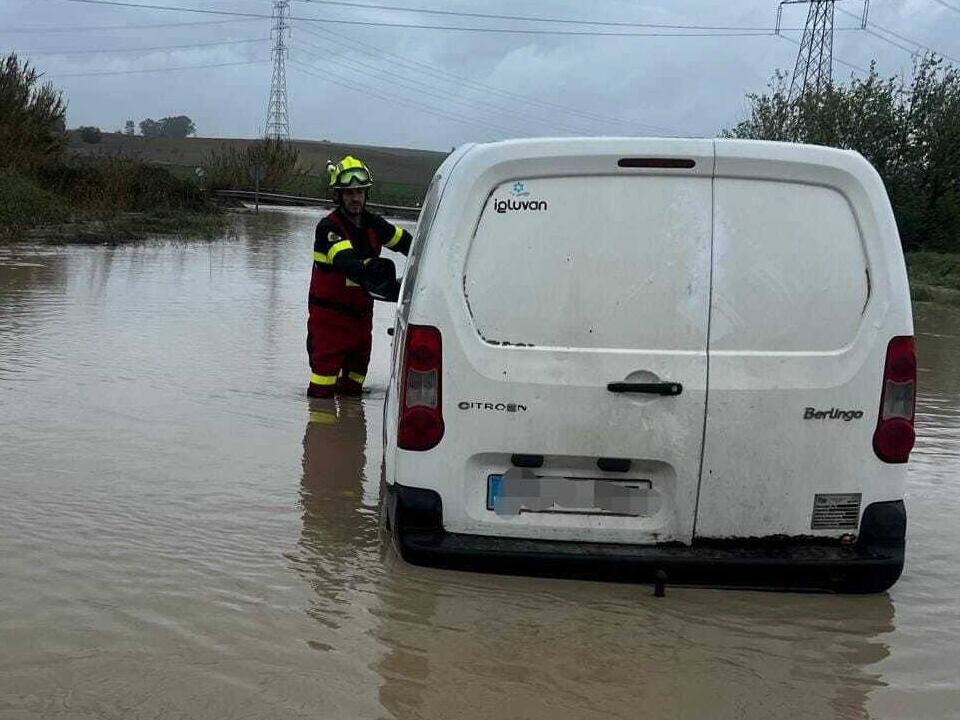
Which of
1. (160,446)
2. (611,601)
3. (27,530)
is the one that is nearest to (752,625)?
(611,601)

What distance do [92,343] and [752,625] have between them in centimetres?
772

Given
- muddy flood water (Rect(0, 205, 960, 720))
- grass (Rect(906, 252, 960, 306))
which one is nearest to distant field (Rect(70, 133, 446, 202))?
grass (Rect(906, 252, 960, 306))

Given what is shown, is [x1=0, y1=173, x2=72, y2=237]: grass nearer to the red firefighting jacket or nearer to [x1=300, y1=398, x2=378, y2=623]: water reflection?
the red firefighting jacket

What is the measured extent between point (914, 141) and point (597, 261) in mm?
33358

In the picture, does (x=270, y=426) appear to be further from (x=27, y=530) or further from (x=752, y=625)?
(x=752, y=625)

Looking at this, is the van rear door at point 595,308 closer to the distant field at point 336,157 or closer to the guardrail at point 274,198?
the guardrail at point 274,198

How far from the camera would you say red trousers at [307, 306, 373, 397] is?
8195 mm

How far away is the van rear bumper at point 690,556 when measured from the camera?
4508 mm

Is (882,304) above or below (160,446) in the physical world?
above

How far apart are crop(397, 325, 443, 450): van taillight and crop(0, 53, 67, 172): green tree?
27798 millimetres

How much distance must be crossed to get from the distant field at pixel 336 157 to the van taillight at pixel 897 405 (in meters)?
50.4

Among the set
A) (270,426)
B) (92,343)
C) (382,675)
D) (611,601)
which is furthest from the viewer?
(92,343)

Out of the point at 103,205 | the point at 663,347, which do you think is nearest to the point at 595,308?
the point at 663,347

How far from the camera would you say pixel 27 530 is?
5.39 meters
